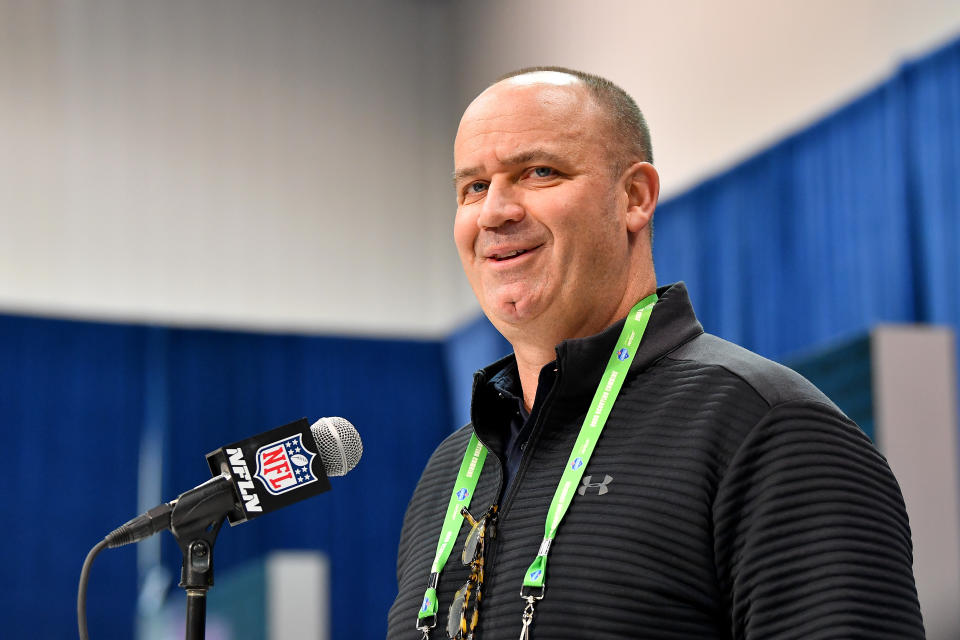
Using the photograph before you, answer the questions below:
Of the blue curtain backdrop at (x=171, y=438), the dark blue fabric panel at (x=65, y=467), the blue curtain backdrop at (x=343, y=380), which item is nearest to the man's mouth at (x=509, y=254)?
the blue curtain backdrop at (x=343, y=380)

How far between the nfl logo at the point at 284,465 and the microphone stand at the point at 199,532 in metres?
0.05

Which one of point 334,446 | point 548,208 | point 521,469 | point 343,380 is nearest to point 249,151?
point 343,380

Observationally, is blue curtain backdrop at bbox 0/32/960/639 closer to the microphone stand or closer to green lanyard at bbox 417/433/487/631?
green lanyard at bbox 417/433/487/631

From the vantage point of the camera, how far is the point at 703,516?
132 centimetres

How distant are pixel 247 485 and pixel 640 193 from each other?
2.31 ft

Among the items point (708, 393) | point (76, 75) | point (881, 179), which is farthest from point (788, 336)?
point (76, 75)

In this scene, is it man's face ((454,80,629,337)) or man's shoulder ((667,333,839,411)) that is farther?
man's face ((454,80,629,337))

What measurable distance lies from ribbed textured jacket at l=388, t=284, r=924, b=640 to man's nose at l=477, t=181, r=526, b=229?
20 centimetres

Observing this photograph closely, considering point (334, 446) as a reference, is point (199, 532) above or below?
below

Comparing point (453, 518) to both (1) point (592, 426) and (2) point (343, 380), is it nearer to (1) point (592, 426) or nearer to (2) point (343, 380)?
(1) point (592, 426)

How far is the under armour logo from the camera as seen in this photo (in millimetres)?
1413

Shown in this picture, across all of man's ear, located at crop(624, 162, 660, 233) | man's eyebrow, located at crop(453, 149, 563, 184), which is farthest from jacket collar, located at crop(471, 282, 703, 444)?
man's eyebrow, located at crop(453, 149, 563, 184)

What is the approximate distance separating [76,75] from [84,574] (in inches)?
377

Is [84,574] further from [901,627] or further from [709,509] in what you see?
[901,627]
